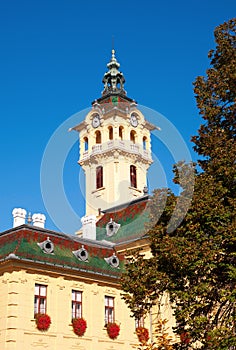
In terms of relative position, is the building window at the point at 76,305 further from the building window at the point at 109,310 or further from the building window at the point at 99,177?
the building window at the point at 99,177

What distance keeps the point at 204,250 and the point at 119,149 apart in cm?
4541

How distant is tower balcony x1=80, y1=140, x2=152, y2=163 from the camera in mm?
62094

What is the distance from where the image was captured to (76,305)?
3319 cm

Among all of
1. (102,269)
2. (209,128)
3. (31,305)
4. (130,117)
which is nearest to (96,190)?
(130,117)

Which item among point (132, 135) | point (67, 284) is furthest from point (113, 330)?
point (132, 135)

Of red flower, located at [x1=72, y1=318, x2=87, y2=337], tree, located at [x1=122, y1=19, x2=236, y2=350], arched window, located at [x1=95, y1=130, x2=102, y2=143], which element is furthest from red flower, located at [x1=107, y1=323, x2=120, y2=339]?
arched window, located at [x1=95, y1=130, x2=102, y2=143]

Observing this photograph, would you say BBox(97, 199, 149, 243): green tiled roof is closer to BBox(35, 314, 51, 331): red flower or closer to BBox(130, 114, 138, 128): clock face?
BBox(35, 314, 51, 331): red flower

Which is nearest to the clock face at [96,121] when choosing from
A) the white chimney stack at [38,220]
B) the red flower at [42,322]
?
the white chimney stack at [38,220]

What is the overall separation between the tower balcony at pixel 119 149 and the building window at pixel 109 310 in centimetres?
2862

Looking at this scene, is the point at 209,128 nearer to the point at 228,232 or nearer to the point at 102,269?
the point at 228,232

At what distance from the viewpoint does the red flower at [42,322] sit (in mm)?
30469

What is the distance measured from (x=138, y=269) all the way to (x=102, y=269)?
1721cm

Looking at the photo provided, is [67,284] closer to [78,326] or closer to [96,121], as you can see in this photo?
[78,326]

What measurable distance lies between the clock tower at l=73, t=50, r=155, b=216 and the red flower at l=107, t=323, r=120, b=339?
25976 mm
